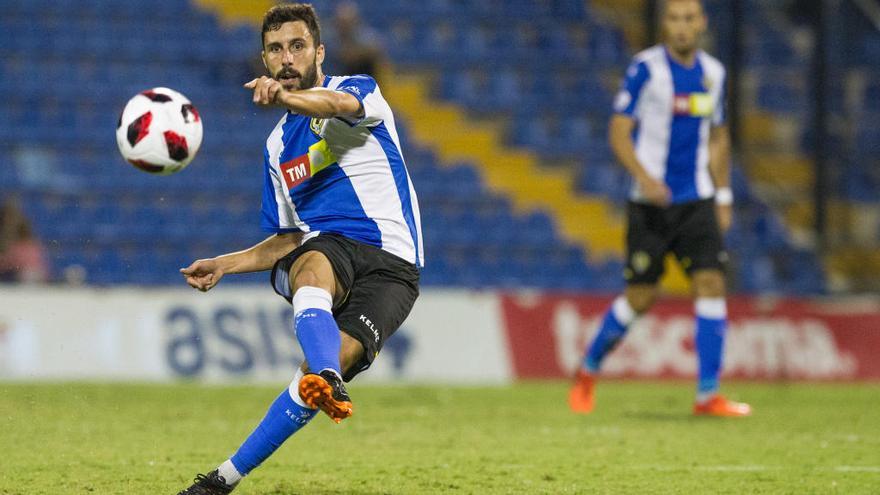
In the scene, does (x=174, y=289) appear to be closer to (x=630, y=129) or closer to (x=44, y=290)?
(x=44, y=290)

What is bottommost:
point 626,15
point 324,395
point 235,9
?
point 324,395

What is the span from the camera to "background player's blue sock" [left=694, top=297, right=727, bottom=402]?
8.30 meters

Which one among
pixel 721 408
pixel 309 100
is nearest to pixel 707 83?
pixel 721 408

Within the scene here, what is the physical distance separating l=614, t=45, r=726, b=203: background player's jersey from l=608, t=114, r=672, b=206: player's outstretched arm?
8cm

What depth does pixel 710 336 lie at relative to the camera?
8.32 meters

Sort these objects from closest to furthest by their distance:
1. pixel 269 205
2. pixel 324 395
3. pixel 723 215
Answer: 1. pixel 324 395
2. pixel 269 205
3. pixel 723 215

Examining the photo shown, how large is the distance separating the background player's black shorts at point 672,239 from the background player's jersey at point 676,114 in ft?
0.31

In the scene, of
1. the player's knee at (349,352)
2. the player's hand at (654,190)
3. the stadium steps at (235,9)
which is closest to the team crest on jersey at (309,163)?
the player's knee at (349,352)

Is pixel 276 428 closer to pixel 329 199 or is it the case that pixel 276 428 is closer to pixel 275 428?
pixel 275 428

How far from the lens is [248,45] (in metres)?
15.2

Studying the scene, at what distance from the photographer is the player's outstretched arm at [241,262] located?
5.13 metres

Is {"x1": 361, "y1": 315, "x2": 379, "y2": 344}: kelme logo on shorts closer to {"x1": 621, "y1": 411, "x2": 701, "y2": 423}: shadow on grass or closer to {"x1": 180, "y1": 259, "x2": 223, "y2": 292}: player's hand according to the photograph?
{"x1": 180, "y1": 259, "x2": 223, "y2": 292}: player's hand

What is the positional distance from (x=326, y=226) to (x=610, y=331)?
12.2ft

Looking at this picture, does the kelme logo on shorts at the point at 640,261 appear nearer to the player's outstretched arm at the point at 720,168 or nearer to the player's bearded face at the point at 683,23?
the player's outstretched arm at the point at 720,168
